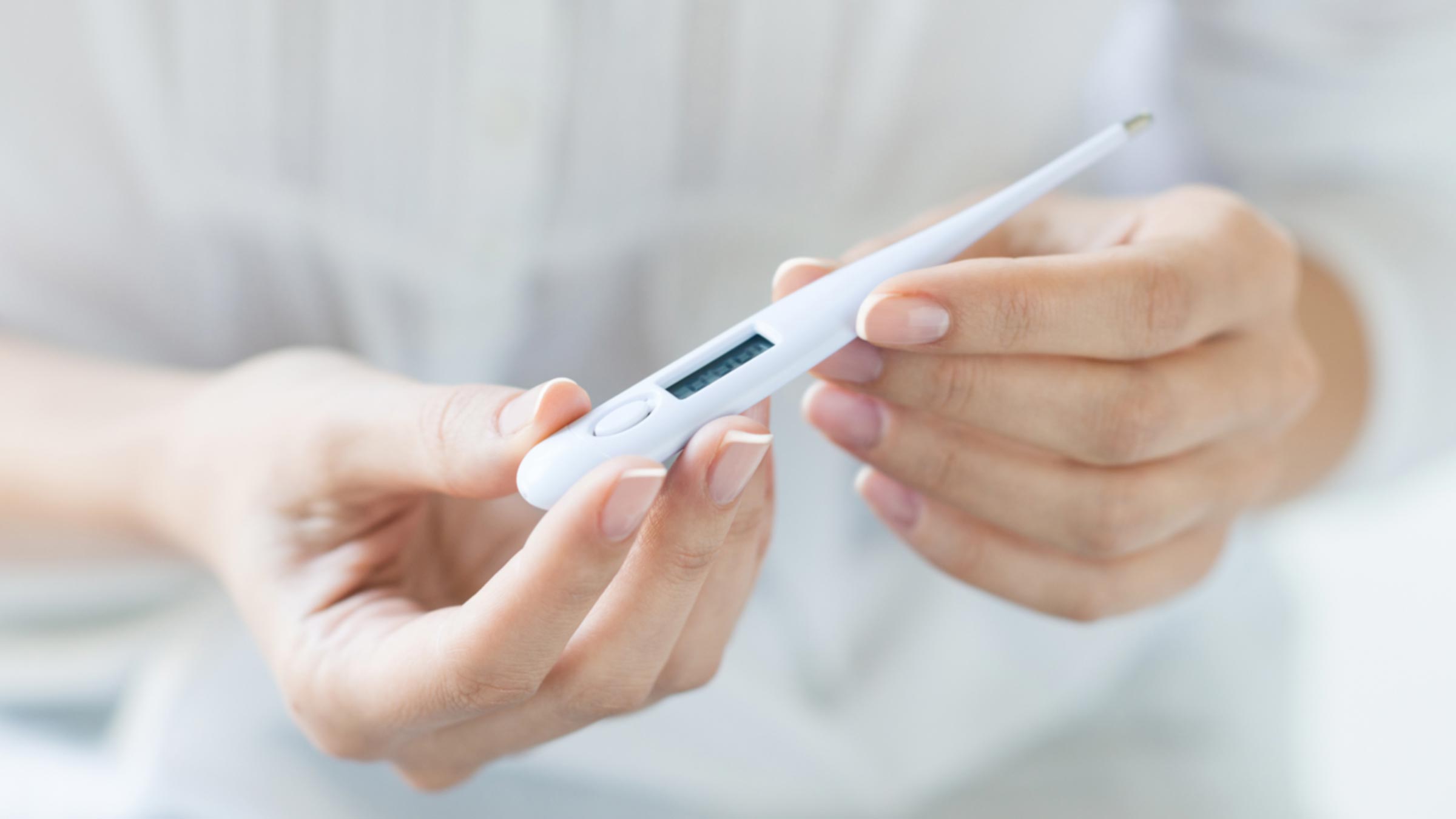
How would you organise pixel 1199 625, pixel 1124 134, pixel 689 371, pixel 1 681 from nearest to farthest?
pixel 689 371 → pixel 1124 134 → pixel 1 681 → pixel 1199 625

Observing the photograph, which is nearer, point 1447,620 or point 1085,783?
point 1085,783

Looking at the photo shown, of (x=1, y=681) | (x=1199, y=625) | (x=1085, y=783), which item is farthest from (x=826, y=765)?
(x=1, y=681)

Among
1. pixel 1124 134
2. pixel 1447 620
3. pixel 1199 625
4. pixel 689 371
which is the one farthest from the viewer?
pixel 1447 620

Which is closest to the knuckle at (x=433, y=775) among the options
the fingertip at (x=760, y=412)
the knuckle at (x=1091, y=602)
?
the fingertip at (x=760, y=412)

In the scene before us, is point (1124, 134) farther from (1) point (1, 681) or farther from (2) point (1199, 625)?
(1) point (1, 681)

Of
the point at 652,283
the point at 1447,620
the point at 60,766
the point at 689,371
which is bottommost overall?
the point at 1447,620

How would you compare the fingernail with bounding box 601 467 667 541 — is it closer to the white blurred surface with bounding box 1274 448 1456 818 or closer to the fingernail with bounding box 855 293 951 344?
the fingernail with bounding box 855 293 951 344

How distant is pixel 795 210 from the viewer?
0.71 m

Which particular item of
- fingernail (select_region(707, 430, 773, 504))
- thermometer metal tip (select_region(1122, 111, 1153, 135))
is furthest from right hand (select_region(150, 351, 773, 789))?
thermometer metal tip (select_region(1122, 111, 1153, 135))

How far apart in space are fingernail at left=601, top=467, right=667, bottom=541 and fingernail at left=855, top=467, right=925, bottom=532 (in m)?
0.24

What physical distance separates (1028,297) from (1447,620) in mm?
709

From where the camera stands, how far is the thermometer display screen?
0.37m

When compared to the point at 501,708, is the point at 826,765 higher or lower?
lower

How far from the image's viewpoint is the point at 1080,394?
45 centimetres
